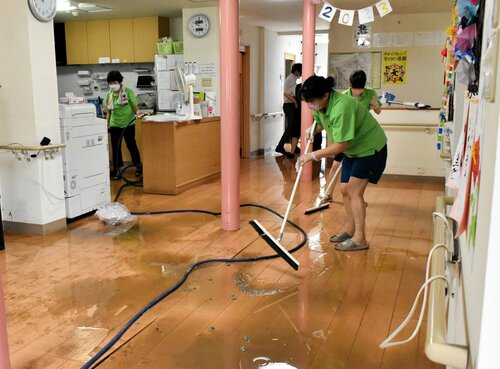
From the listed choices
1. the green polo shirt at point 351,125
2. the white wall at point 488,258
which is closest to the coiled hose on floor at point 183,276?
the green polo shirt at point 351,125

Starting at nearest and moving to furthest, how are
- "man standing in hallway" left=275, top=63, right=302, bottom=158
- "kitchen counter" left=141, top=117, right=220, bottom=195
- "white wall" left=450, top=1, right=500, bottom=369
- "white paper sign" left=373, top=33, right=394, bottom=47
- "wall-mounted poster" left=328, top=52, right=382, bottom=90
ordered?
"white wall" left=450, top=1, right=500, bottom=369
"kitchen counter" left=141, top=117, right=220, bottom=195
"white paper sign" left=373, top=33, right=394, bottom=47
"wall-mounted poster" left=328, top=52, right=382, bottom=90
"man standing in hallway" left=275, top=63, right=302, bottom=158

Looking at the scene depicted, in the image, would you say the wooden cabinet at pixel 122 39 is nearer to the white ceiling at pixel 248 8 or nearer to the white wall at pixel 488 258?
the white ceiling at pixel 248 8

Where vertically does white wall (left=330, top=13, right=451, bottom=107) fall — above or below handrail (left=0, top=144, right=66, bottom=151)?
above

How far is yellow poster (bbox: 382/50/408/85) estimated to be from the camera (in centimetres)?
769

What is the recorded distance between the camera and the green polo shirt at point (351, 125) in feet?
11.2

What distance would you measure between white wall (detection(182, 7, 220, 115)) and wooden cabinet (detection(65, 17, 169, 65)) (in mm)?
746

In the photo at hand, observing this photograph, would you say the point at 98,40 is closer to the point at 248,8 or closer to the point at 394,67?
the point at 248,8

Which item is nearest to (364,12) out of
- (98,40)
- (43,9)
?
(43,9)

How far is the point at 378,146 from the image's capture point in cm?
369

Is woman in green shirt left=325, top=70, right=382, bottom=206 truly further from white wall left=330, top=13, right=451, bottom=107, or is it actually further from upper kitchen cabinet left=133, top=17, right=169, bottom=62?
upper kitchen cabinet left=133, top=17, right=169, bottom=62

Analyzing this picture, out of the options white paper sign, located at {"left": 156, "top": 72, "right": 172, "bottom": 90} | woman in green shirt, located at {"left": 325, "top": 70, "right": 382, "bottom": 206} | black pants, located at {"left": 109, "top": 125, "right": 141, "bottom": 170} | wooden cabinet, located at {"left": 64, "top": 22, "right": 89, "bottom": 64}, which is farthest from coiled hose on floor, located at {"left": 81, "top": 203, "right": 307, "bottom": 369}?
wooden cabinet, located at {"left": 64, "top": 22, "right": 89, "bottom": 64}

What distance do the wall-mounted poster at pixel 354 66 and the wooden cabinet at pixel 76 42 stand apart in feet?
13.9

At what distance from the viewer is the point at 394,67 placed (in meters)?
7.74

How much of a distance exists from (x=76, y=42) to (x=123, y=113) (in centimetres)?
244
